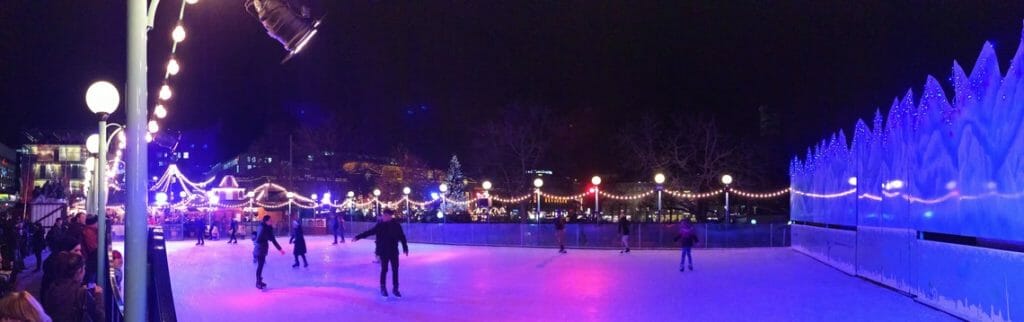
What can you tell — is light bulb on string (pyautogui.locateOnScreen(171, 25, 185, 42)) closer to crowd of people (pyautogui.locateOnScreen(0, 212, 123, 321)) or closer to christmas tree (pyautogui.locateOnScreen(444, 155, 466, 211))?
crowd of people (pyautogui.locateOnScreen(0, 212, 123, 321))

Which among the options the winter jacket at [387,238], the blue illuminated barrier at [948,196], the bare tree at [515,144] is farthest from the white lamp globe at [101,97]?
the bare tree at [515,144]

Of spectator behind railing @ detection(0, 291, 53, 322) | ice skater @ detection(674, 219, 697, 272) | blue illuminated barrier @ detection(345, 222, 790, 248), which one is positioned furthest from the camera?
blue illuminated barrier @ detection(345, 222, 790, 248)

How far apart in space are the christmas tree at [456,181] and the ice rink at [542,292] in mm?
33091

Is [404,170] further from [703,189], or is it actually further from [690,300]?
[690,300]

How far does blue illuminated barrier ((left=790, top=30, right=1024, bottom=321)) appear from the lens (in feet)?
27.6

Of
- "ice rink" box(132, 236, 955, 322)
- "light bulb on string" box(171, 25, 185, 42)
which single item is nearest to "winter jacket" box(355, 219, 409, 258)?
"ice rink" box(132, 236, 955, 322)

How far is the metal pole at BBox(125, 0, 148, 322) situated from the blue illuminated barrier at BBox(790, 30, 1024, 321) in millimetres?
8247

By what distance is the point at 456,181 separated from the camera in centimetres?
5375

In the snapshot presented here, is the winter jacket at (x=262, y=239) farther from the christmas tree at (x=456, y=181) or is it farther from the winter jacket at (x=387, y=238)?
the christmas tree at (x=456, y=181)

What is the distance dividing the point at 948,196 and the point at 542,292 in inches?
235

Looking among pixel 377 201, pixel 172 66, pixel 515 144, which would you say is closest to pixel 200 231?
pixel 377 201

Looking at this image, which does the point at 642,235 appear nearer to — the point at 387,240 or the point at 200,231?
the point at 387,240

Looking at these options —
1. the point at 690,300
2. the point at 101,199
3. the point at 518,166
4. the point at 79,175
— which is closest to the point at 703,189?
the point at 518,166

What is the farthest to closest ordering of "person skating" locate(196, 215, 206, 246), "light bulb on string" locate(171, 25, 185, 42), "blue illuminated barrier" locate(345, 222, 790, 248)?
"person skating" locate(196, 215, 206, 246) < "blue illuminated barrier" locate(345, 222, 790, 248) < "light bulb on string" locate(171, 25, 185, 42)
